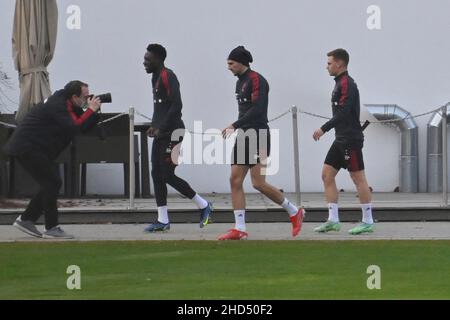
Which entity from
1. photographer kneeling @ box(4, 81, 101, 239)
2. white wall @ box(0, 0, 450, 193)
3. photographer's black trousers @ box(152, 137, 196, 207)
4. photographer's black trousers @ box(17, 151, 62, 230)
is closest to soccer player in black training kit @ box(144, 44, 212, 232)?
photographer's black trousers @ box(152, 137, 196, 207)

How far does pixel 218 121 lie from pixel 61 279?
9.16 m

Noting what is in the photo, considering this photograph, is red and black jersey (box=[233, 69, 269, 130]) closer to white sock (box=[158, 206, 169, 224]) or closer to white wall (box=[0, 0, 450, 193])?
white sock (box=[158, 206, 169, 224])

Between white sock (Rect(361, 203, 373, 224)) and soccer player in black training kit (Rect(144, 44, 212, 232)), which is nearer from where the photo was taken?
white sock (Rect(361, 203, 373, 224))

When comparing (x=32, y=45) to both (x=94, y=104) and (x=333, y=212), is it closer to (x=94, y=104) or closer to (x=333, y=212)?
(x=94, y=104)

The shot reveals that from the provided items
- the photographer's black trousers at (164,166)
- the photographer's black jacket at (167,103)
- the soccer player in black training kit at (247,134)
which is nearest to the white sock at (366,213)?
the soccer player in black training kit at (247,134)

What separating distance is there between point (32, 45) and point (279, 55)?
4.26 m

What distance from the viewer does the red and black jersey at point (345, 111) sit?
13.6 meters

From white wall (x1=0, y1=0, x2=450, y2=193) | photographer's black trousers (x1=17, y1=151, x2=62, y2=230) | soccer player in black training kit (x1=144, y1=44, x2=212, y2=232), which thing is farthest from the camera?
white wall (x1=0, y1=0, x2=450, y2=193)

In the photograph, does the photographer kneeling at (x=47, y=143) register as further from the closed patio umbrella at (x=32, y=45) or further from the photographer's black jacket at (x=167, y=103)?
the closed patio umbrella at (x=32, y=45)

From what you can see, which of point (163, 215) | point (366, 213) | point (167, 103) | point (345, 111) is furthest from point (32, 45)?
point (366, 213)

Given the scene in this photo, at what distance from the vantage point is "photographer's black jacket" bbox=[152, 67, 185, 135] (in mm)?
13805

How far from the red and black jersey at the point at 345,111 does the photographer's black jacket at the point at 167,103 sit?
154 cm

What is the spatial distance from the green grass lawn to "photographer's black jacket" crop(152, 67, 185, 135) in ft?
4.52

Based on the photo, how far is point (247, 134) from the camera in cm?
1312
